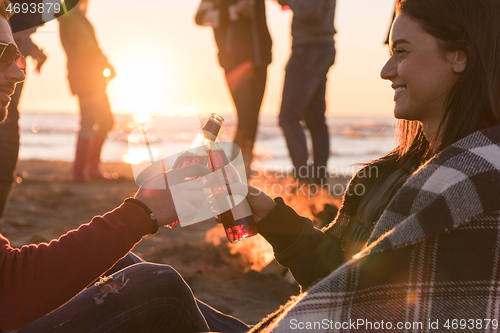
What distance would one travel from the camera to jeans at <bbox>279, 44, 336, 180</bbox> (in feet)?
13.9

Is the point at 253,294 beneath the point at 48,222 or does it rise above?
above

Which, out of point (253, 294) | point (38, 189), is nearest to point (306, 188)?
point (253, 294)

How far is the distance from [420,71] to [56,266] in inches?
53.1

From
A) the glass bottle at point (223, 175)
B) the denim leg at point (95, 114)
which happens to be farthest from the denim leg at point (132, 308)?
the denim leg at point (95, 114)

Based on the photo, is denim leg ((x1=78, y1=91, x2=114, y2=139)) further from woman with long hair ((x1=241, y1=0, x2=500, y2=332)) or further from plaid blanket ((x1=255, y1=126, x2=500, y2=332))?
plaid blanket ((x1=255, y1=126, x2=500, y2=332))

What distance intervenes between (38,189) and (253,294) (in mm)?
4732

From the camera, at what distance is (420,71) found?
5.00 feet

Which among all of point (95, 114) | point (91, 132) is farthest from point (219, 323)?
point (91, 132)

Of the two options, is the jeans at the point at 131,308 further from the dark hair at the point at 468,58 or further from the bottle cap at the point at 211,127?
the dark hair at the point at 468,58

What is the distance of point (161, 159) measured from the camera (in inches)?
59.9

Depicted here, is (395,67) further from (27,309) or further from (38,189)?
(38,189)

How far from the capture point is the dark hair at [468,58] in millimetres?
1402

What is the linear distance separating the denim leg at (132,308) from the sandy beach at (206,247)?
117 centimetres

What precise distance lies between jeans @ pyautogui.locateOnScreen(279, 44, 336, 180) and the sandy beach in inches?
17.4
